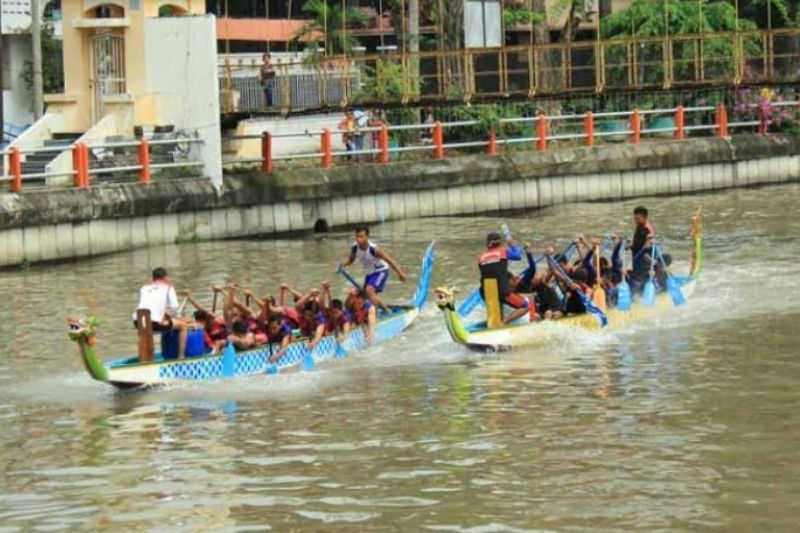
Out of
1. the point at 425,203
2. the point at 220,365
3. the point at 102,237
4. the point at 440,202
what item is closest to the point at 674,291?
the point at 220,365

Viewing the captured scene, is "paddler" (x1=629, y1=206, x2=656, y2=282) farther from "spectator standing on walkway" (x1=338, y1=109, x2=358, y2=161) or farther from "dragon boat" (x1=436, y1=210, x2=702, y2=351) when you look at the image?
"spectator standing on walkway" (x1=338, y1=109, x2=358, y2=161)

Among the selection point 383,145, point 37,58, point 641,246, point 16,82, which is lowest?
point 641,246

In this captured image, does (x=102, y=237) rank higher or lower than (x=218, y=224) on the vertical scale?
lower

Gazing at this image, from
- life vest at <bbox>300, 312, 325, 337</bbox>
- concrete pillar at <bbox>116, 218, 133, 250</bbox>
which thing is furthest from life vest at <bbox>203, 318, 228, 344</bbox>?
concrete pillar at <bbox>116, 218, 133, 250</bbox>

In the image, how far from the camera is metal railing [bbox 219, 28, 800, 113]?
128 ft

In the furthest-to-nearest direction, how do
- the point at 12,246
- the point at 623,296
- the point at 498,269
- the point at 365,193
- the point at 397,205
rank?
the point at 397,205 → the point at 365,193 → the point at 12,246 → the point at 623,296 → the point at 498,269

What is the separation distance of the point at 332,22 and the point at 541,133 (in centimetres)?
1747

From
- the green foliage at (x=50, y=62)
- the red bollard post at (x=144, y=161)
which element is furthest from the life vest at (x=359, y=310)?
the green foliage at (x=50, y=62)

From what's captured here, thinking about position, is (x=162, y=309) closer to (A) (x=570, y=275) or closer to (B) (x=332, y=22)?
(A) (x=570, y=275)

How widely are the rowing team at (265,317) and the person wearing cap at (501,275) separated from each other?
1435 mm

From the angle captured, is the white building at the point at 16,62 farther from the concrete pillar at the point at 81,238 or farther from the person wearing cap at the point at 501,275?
the person wearing cap at the point at 501,275

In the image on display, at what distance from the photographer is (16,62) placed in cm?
5619

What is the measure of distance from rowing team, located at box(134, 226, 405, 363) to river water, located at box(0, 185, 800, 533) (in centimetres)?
45

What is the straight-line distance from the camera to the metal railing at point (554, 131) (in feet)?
124
